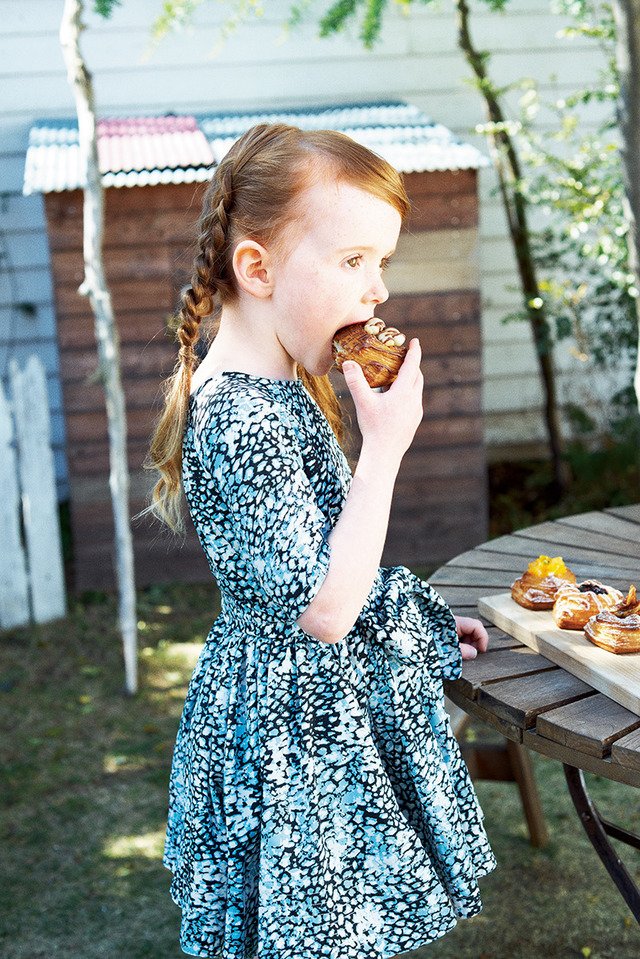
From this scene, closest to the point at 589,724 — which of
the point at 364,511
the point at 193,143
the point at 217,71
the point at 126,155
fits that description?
the point at 364,511

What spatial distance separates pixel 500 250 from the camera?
689 centimetres

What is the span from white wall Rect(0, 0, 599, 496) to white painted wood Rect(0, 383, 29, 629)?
184 cm

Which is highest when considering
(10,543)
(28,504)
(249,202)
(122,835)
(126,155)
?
(126,155)

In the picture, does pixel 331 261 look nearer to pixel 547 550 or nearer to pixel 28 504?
pixel 547 550

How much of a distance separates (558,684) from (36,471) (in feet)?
12.5

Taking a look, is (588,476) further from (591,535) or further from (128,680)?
(591,535)

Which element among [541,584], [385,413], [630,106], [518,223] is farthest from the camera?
[518,223]

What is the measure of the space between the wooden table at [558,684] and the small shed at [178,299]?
111 inches

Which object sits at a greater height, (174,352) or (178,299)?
(178,299)

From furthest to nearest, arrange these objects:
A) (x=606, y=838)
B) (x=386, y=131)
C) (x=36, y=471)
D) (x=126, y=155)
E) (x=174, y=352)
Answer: (x=386, y=131) → (x=174, y=352) → (x=126, y=155) → (x=36, y=471) → (x=606, y=838)

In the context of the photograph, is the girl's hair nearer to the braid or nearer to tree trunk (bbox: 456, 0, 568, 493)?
the braid

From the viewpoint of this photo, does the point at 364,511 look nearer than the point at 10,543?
Yes

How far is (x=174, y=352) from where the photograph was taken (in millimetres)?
5312

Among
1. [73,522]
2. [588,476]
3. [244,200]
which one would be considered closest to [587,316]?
[588,476]
